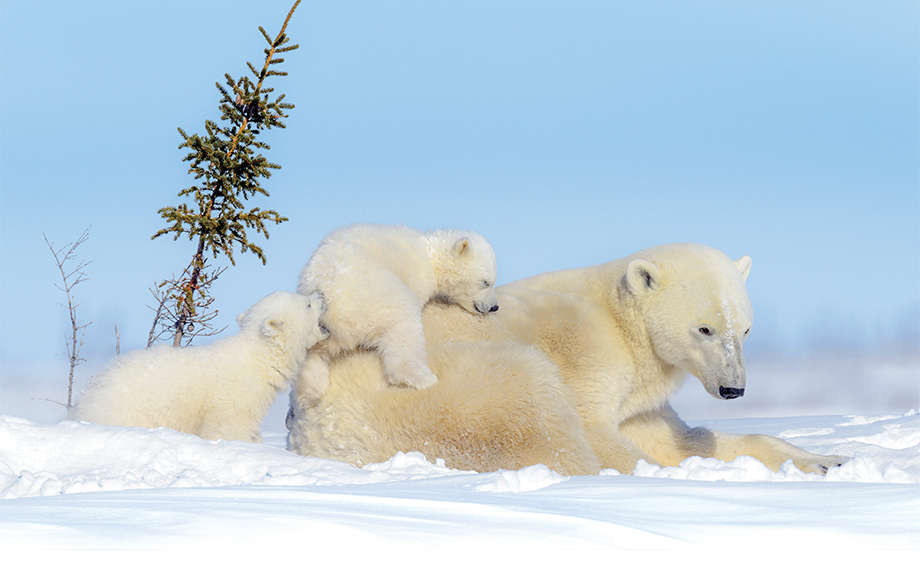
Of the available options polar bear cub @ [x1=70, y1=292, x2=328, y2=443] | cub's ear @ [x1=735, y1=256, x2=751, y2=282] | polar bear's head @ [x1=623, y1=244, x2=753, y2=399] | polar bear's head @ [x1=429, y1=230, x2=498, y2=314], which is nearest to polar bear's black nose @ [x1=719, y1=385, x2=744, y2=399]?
polar bear's head @ [x1=623, y1=244, x2=753, y2=399]

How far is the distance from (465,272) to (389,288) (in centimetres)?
73

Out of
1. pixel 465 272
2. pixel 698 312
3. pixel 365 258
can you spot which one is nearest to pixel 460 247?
pixel 465 272

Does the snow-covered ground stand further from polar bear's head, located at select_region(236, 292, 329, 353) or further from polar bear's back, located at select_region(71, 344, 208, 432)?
polar bear's back, located at select_region(71, 344, 208, 432)

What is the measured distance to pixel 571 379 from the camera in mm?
4633

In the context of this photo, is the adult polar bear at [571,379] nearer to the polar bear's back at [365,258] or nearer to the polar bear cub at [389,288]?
the polar bear cub at [389,288]

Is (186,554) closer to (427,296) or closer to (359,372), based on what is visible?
(359,372)

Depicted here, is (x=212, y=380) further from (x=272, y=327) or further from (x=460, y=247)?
(x=460, y=247)

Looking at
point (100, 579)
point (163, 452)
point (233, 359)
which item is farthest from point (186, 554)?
point (233, 359)

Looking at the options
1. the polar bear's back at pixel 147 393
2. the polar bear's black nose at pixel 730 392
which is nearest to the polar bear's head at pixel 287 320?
the polar bear's back at pixel 147 393

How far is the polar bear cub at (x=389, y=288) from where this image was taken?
4.25m

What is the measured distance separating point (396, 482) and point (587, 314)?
1881 mm

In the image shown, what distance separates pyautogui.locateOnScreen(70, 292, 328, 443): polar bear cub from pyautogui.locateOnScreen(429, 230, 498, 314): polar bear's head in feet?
2.84

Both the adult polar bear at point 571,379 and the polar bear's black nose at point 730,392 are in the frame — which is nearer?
the adult polar bear at point 571,379

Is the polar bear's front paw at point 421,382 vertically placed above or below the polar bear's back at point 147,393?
above
